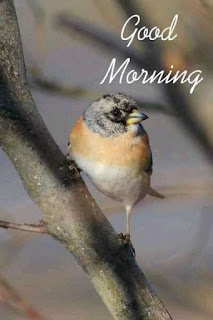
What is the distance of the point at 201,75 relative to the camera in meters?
1.50

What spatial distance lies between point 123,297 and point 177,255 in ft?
4.03

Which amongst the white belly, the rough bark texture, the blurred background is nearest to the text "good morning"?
the blurred background

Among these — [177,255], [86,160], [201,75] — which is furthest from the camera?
[177,255]

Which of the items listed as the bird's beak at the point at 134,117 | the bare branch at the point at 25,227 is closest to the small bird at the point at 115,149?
the bird's beak at the point at 134,117

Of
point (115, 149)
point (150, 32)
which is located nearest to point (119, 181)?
point (115, 149)

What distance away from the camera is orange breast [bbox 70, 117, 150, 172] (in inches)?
33.6

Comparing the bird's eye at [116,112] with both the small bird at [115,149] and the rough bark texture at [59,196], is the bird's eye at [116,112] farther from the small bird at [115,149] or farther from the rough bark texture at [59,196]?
Result: the rough bark texture at [59,196]

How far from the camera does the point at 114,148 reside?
896mm

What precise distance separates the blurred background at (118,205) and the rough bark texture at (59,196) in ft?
2.46

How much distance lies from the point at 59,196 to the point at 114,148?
1.04ft

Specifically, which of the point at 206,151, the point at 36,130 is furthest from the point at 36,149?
the point at 206,151

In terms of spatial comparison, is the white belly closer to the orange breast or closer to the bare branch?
the orange breast

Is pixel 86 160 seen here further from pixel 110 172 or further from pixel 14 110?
pixel 14 110

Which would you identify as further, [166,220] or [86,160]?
[166,220]
